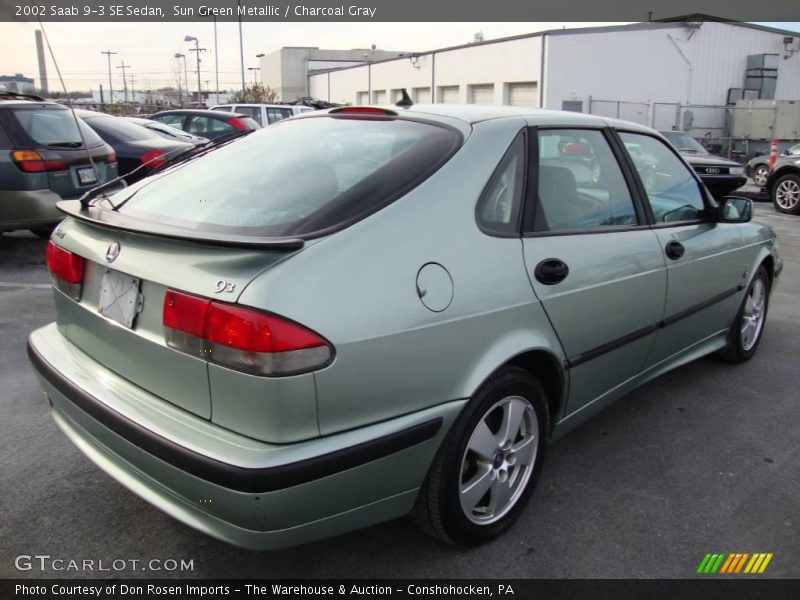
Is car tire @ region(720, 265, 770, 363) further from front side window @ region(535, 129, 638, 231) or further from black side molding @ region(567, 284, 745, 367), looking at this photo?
front side window @ region(535, 129, 638, 231)

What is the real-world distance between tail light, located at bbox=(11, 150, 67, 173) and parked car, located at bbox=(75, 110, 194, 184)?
1.68 metres

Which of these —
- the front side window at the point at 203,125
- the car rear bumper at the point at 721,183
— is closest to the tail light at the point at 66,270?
the front side window at the point at 203,125

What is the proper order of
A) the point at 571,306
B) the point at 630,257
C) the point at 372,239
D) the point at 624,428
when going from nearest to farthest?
the point at 372,239 < the point at 571,306 < the point at 630,257 < the point at 624,428

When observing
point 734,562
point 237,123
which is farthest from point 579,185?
point 237,123

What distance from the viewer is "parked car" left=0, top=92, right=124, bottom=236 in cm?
666

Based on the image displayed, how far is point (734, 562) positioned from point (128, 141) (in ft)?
28.1

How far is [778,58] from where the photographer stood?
31453mm

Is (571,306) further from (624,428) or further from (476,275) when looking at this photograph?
(624,428)

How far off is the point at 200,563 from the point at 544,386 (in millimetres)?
1472

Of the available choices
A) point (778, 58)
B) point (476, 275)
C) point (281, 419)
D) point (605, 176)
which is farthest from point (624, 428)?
point (778, 58)

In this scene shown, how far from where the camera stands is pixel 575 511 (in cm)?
282

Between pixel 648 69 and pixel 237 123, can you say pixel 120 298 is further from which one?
pixel 648 69

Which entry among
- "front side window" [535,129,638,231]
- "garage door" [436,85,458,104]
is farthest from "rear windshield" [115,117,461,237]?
"garage door" [436,85,458,104]

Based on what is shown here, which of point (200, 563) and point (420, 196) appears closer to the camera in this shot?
point (420, 196)
